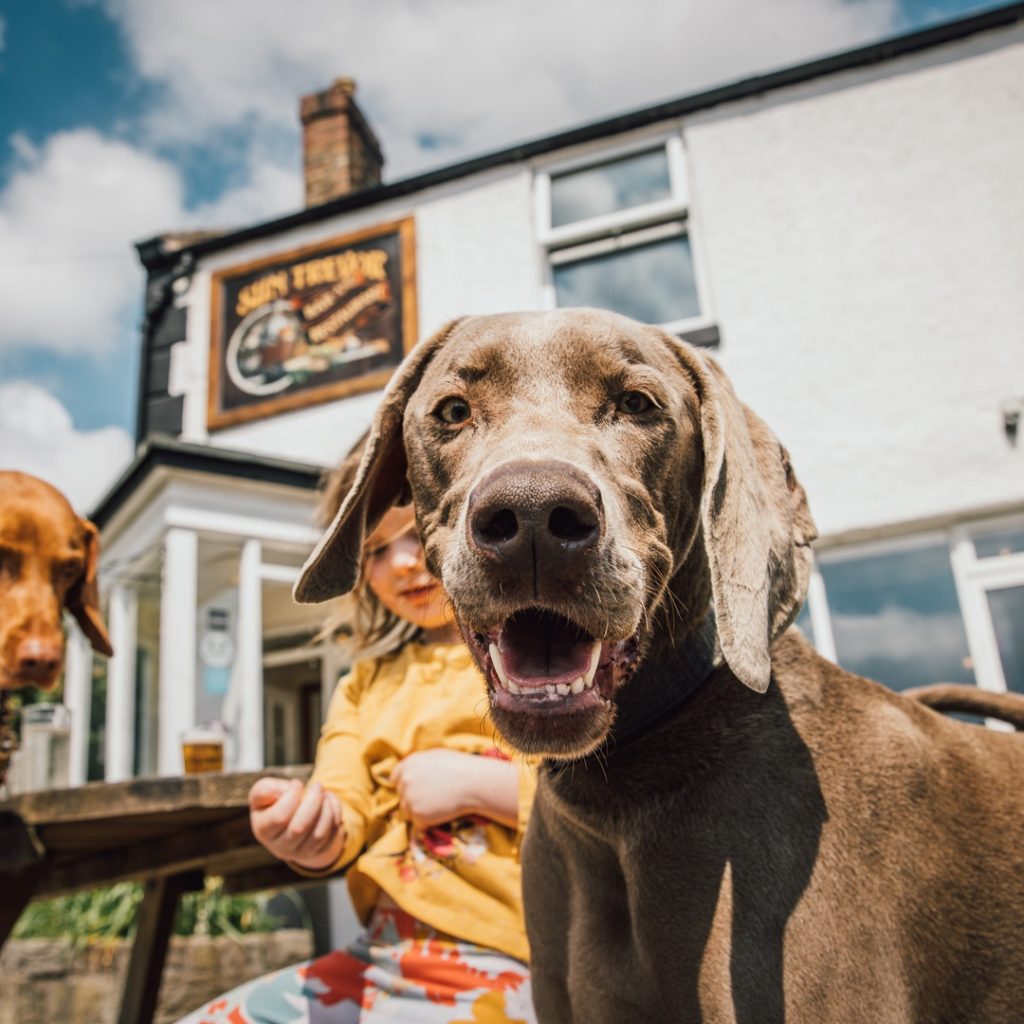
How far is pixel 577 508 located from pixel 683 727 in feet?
1.46

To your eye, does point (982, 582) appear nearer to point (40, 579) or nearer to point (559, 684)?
point (40, 579)

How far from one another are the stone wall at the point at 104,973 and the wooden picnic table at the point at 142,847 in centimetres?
258

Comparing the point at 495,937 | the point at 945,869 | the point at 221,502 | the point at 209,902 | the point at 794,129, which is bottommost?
the point at 209,902

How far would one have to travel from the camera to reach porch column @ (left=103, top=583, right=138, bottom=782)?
7.41 meters

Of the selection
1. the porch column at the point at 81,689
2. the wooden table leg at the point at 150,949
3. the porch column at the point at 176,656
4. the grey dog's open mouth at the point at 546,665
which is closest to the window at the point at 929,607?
the porch column at the point at 176,656

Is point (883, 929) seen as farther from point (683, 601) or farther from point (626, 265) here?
point (626, 265)

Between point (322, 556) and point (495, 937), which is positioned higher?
point (322, 556)

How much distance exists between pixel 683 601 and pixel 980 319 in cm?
600

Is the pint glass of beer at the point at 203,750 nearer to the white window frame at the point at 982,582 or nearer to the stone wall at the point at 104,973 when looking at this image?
the stone wall at the point at 104,973

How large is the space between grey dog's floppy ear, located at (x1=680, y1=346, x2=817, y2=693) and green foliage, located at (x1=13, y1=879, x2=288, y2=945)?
5.75m

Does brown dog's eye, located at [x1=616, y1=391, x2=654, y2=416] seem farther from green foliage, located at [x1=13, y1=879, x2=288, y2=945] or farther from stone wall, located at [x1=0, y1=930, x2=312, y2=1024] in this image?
green foliage, located at [x1=13, y1=879, x2=288, y2=945]

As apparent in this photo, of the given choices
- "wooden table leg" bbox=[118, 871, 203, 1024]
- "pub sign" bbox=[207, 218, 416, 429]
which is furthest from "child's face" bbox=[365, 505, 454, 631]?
"pub sign" bbox=[207, 218, 416, 429]

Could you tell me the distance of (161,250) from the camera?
9.66 meters

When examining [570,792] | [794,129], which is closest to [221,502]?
[794,129]
